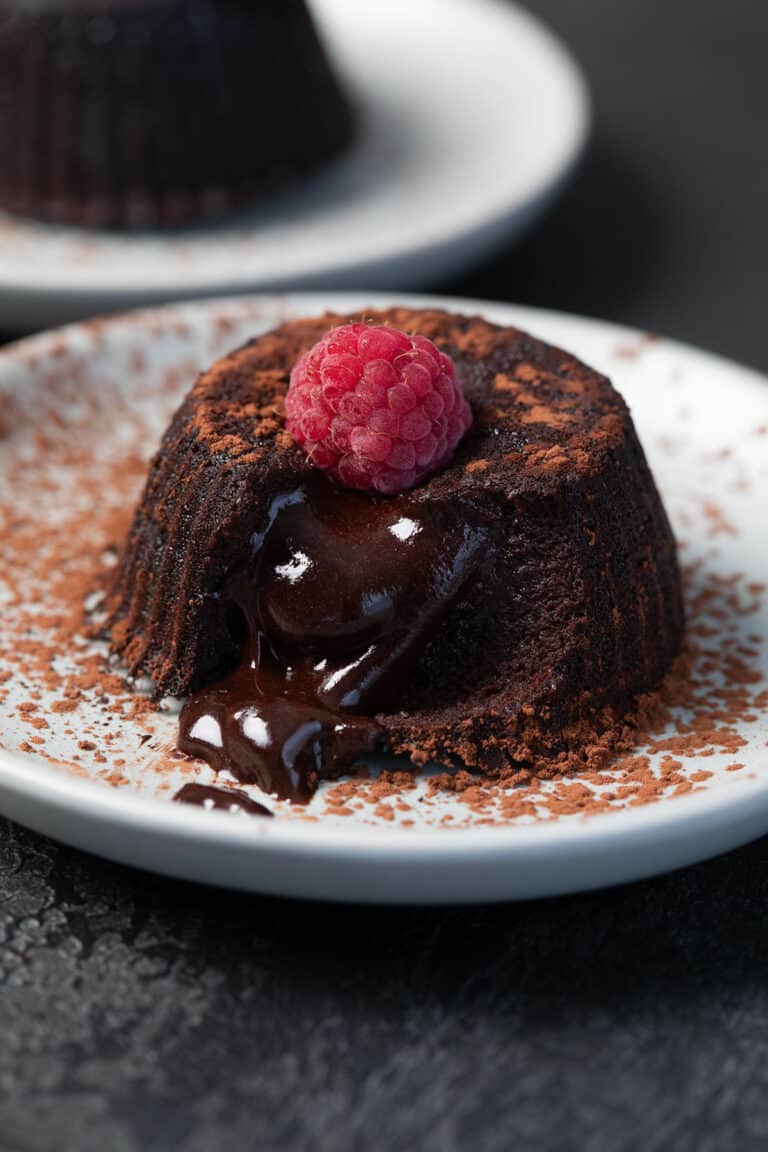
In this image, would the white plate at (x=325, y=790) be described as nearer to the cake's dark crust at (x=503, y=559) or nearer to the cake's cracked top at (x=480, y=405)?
the cake's dark crust at (x=503, y=559)

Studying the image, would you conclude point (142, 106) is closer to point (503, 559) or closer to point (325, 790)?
point (503, 559)

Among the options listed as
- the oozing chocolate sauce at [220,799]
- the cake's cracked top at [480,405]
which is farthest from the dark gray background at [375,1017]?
the cake's cracked top at [480,405]

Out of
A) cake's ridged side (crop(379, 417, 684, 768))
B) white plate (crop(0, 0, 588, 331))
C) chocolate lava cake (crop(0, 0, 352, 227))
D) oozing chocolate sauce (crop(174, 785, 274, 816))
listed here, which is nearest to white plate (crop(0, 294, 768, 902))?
oozing chocolate sauce (crop(174, 785, 274, 816))

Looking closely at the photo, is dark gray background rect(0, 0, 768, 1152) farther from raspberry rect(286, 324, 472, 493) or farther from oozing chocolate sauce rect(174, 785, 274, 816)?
raspberry rect(286, 324, 472, 493)

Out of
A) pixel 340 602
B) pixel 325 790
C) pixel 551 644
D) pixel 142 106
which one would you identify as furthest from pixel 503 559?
pixel 142 106

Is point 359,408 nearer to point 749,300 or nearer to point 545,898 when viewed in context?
point 545,898

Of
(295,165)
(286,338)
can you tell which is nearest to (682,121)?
(295,165)
